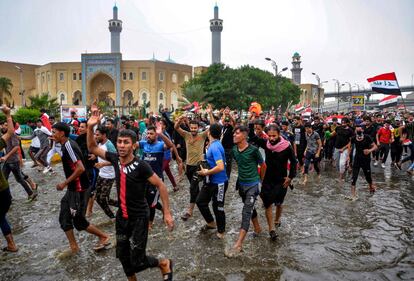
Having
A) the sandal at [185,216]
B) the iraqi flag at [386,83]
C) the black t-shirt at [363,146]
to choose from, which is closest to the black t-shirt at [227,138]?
the sandal at [185,216]

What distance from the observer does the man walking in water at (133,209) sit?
11.3 feet

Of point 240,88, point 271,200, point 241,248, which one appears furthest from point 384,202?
point 240,88

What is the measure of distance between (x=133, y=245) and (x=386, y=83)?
14403mm

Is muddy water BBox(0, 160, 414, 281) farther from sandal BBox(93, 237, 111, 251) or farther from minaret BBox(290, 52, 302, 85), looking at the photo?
minaret BBox(290, 52, 302, 85)

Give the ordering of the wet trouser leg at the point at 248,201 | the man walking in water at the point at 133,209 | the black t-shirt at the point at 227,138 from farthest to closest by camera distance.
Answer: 1. the black t-shirt at the point at 227,138
2. the wet trouser leg at the point at 248,201
3. the man walking in water at the point at 133,209

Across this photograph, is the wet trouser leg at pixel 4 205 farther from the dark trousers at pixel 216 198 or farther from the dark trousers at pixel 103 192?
the dark trousers at pixel 216 198

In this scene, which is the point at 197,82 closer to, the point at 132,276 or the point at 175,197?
the point at 175,197

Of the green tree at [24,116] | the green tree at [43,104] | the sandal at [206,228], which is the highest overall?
the green tree at [43,104]

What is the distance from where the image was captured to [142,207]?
3.54 meters

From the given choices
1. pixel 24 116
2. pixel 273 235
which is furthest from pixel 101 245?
pixel 24 116

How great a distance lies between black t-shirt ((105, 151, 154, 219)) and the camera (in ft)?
11.4

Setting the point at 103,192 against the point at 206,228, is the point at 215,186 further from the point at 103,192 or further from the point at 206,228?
the point at 103,192

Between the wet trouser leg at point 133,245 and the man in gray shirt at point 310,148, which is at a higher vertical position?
the man in gray shirt at point 310,148

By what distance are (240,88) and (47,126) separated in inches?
1289
